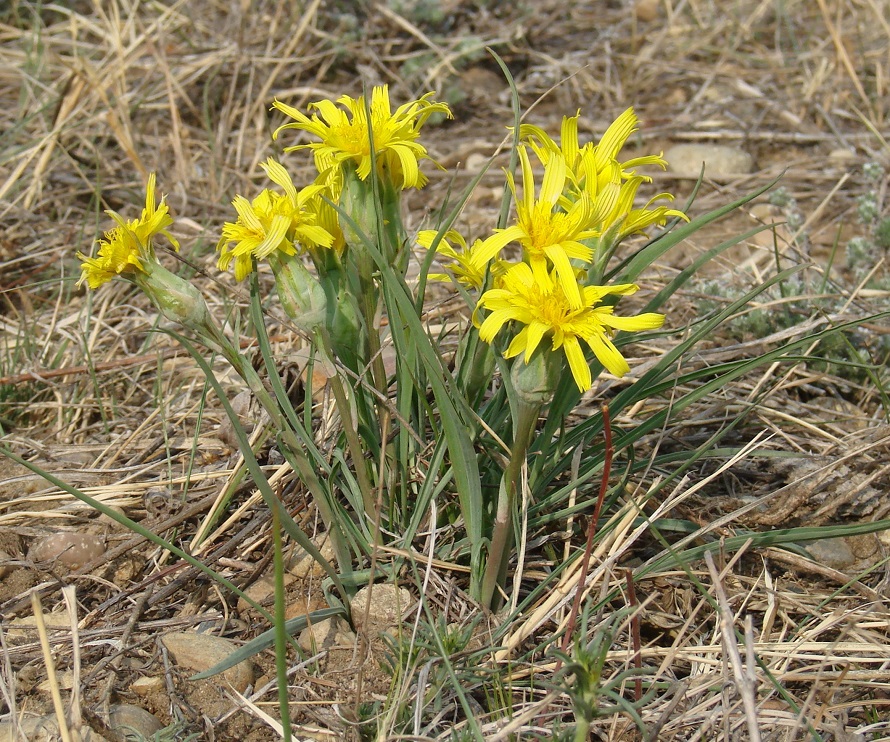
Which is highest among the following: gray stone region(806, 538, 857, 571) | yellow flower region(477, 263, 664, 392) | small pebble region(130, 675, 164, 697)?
yellow flower region(477, 263, 664, 392)

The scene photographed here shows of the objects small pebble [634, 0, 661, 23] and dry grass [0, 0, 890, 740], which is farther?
small pebble [634, 0, 661, 23]

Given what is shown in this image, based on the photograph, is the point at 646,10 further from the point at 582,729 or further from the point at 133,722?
the point at 133,722

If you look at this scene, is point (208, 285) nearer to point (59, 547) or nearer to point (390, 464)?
point (59, 547)

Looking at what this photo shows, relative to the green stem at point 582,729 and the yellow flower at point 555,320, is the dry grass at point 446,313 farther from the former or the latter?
the yellow flower at point 555,320

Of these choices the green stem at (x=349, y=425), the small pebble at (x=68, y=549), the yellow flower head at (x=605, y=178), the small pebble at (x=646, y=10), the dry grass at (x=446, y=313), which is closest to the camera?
the yellow flower head at (x=605, y=178)

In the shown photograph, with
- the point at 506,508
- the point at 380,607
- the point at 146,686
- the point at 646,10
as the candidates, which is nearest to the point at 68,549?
the point at 146,686

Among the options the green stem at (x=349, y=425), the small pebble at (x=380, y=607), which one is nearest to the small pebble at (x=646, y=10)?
the green stem at (x=349, y=425)

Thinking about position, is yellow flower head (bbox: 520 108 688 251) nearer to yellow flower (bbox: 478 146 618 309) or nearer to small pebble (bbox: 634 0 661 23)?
yellow flower (bbox: 478 146 618 309)

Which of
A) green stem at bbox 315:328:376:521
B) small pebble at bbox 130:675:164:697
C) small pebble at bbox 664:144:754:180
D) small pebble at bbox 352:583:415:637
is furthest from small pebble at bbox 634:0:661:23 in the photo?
small pebble at bbox 130:675:164:697
